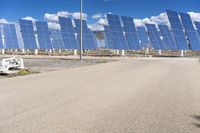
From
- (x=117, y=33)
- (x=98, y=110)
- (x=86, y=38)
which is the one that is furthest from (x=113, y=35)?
(x=98, y=110)

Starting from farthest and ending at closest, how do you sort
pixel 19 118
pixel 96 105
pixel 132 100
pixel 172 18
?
pixel 172 18, pixel 132 100, pixel 96 105, pixel 19 118

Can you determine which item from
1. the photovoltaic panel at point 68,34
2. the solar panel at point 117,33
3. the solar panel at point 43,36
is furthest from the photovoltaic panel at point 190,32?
the solar panel at point 43,36

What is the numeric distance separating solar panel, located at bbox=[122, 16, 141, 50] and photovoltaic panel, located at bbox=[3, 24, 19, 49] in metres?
19.7

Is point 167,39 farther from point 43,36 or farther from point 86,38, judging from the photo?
point 43,36

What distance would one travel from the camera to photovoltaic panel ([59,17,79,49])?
62.1 meters

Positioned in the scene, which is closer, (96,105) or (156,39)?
(96,105)

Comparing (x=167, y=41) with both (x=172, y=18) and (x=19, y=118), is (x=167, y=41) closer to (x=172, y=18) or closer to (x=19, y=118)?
(x=172, y=18)

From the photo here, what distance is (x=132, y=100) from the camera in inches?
373

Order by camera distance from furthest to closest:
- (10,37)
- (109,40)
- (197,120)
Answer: (10,37) < (109,40) < (197,120)

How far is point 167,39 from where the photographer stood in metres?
62.7

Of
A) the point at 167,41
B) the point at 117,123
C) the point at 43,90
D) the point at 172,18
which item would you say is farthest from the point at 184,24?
the point at 117,123

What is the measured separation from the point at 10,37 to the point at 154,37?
26.3 metres

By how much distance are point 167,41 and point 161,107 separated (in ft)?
181

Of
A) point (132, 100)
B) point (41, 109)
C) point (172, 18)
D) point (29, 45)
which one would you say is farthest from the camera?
point (29, 45)
